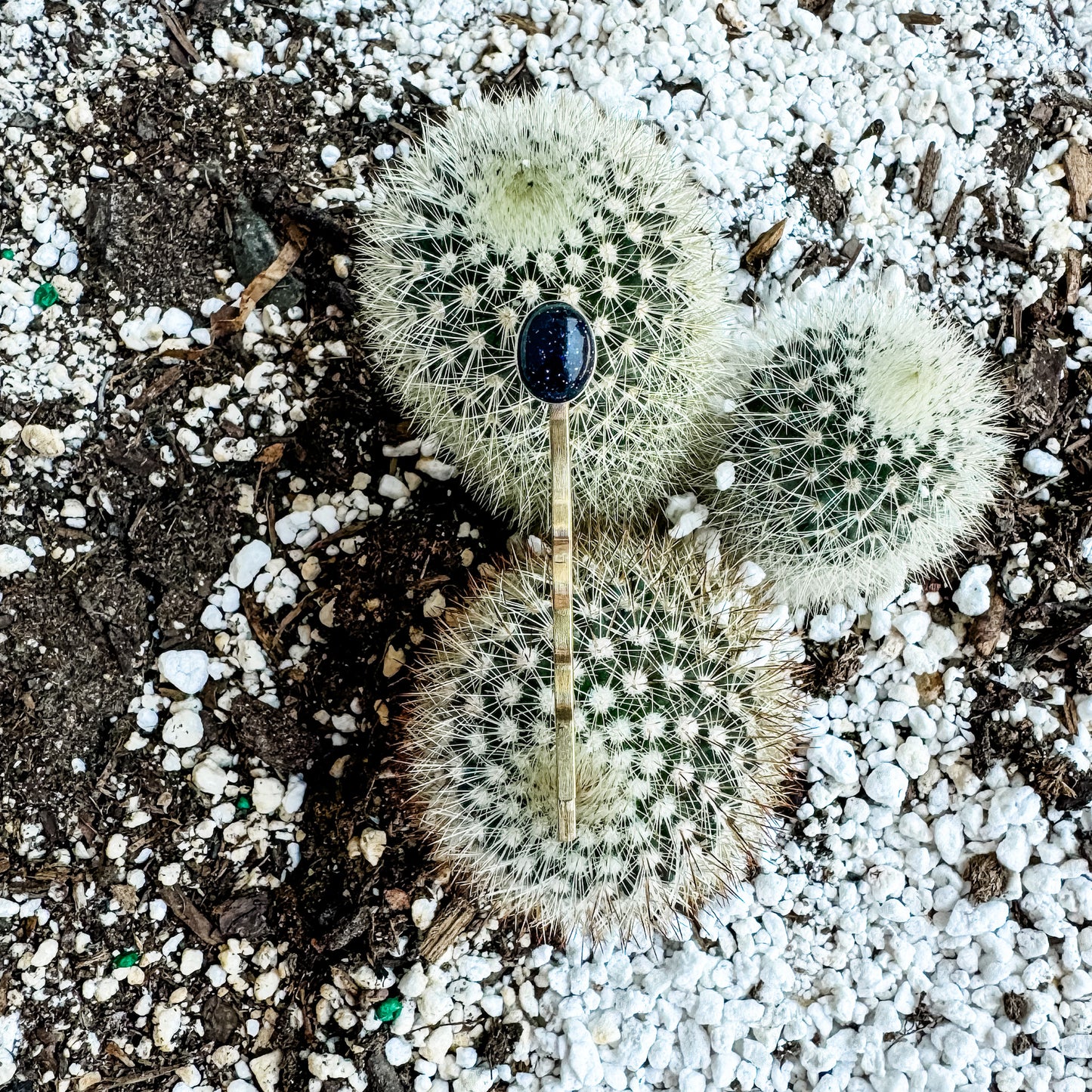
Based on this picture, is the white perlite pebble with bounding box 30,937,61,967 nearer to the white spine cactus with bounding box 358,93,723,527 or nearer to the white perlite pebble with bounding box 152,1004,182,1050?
the white perlite pebble with bounding box 152,1004,182,1050

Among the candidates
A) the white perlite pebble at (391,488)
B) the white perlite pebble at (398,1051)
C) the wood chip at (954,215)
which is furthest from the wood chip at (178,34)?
the white perlite pebble at (398,1051)

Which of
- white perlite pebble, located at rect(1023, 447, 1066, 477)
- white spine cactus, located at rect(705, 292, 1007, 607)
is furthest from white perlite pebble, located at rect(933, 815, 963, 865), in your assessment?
white perlite pebble, located at rect(1023, 447, 1066, 477)

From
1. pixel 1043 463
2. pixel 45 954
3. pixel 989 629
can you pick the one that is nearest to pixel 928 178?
pixel 1043 463

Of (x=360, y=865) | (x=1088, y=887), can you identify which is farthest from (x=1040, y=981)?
(x=360, y=865)

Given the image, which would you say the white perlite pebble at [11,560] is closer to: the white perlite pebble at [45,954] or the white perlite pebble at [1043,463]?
the white perlite pebble at [45,954]

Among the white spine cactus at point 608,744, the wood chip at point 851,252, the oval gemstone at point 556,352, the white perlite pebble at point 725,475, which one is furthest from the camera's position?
the wood chip at point 851,252

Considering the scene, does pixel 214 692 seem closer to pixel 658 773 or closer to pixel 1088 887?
pixel 658 773

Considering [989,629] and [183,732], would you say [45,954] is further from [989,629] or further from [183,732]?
[989,629]
